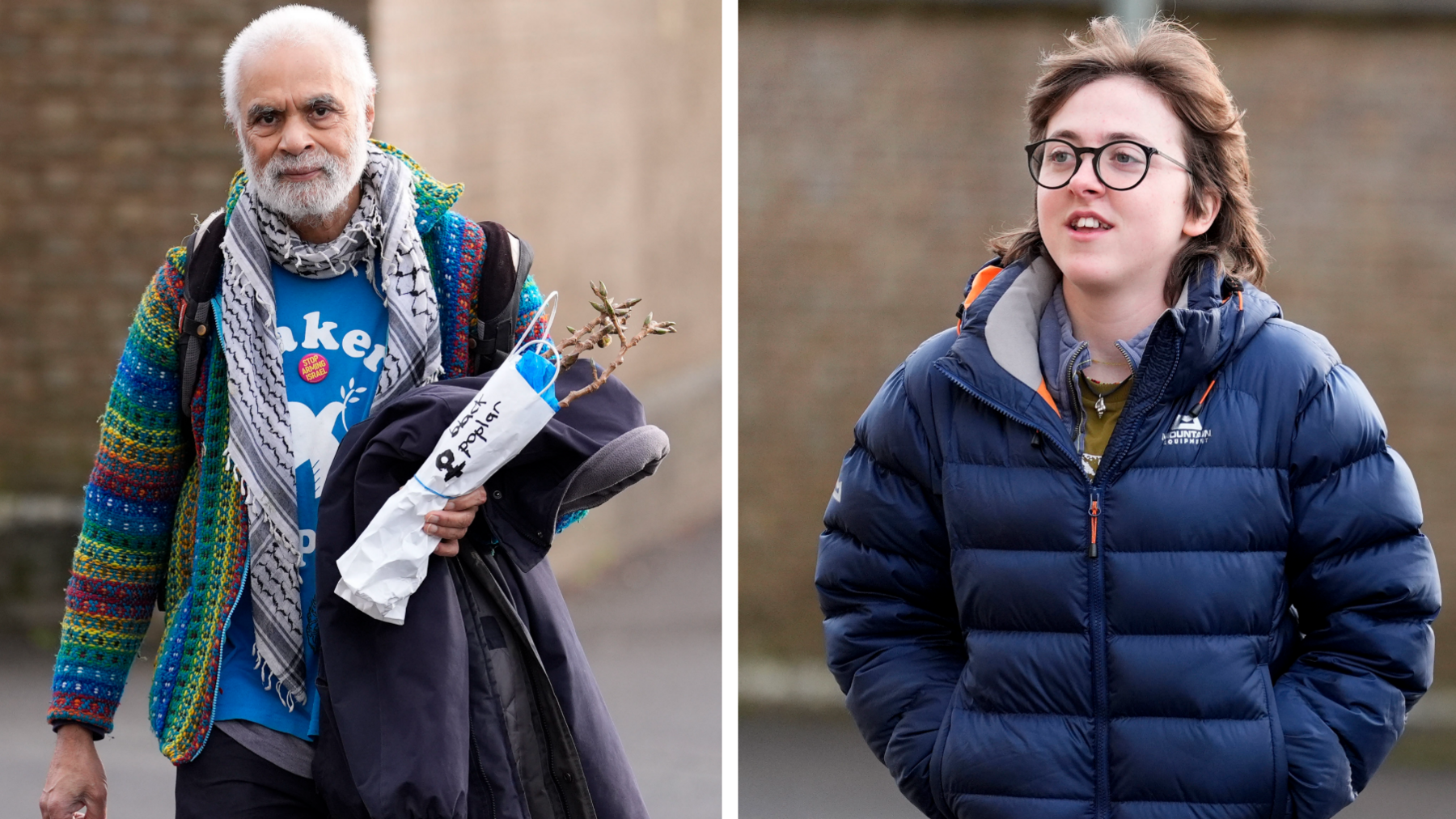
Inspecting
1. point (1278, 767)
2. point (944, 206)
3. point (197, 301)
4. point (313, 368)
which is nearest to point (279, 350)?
point (313, 368)

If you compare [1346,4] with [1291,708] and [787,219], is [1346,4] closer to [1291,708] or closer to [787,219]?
[787,219]

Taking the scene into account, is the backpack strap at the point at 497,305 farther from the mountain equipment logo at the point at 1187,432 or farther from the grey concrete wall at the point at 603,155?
the grey concrete wall at the point at 603,155

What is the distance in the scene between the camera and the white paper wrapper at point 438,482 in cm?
315

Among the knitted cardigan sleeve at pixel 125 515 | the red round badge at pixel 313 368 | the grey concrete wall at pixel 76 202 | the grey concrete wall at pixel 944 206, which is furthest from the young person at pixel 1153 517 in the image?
the grey concrete wall at pixel 76 202

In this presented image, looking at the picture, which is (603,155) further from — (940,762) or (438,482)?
(940,762)

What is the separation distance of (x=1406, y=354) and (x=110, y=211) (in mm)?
6222

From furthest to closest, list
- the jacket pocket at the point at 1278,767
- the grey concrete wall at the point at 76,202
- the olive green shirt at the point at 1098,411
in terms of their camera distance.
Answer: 1. the grey concrete wall at the point at 76,202
2. the olive green shirt at the point at 1098,411
3. the jacket pocket at the point at 1278,767

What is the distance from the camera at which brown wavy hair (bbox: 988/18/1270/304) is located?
305 centimetres

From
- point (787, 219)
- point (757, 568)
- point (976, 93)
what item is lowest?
point (757, 568)

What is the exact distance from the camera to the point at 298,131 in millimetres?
3482

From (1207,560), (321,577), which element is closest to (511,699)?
(321,577)

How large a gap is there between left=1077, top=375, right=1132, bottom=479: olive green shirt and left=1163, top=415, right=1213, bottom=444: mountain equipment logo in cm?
10

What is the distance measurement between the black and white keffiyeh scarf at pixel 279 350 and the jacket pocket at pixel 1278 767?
1641 mm

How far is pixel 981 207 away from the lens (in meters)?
8.31
